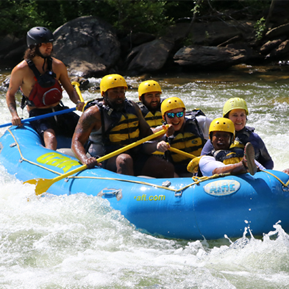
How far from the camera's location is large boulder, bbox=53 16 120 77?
10.9 metres

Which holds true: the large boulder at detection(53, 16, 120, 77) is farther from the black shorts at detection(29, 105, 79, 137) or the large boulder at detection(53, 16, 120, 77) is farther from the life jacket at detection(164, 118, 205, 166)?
the life jacket at detection(164, 118, 205, 166)

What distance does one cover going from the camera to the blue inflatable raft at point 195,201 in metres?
2.85

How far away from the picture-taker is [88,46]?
11547mm

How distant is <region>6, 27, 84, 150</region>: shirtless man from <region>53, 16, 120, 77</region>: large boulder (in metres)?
5.99

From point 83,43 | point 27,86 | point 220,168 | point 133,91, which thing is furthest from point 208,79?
point 220,168

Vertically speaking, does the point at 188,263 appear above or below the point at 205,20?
below

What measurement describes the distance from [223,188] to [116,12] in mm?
11204

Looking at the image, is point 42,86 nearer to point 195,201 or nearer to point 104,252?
point 104,252

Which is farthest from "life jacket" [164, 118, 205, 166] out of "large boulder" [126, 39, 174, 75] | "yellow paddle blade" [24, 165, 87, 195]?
"large boulder" [126, 39, 174, 75]

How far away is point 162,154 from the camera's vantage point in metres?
4.03

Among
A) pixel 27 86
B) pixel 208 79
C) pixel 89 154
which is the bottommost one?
pixel 208 79

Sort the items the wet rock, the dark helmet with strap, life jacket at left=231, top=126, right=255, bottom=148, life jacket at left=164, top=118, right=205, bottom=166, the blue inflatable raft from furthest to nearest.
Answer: the wet rock < the dark helmet with strap < life jacket at left=164, top=118, right=205, bottom=166 < life jacket at left=231, top=126, right=255, bottom=148 < the blue inflatable raft

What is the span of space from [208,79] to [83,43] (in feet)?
12.4

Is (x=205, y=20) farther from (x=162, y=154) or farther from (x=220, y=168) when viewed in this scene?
(x=220, y=168)
